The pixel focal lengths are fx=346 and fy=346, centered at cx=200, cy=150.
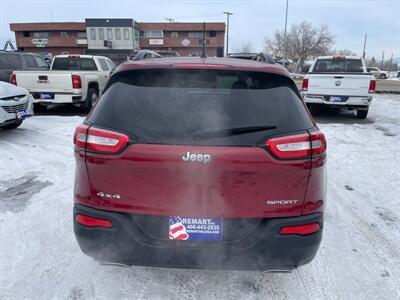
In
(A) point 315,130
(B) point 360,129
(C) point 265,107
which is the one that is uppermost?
(C) point 265,107

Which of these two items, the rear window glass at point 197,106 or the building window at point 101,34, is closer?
the rear window glass at point 197,106

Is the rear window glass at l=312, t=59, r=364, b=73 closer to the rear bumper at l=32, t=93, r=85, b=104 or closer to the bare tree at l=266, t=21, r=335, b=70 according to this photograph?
the rear bumper at l=32, t=93, r=85, b=104

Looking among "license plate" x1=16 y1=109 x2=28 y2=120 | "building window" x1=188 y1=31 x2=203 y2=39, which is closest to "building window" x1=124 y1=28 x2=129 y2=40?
"building window" x1=188 y1=31 x2=203 y2=39

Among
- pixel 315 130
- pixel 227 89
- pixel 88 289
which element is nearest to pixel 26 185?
pixel 88 289

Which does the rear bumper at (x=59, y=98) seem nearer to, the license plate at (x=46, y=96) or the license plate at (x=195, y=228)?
the license plate at (x=46, y=96)

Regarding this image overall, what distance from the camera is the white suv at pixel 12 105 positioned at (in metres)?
7.02

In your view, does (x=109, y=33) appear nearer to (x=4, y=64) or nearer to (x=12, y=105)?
(x=4, y=64)

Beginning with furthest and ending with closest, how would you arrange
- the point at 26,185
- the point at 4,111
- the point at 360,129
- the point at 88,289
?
the point at 360,129 < the point at 4,111 < the point at 26,185 < the point at 88,289

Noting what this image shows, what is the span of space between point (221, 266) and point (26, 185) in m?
3.57

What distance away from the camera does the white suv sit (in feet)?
23.0

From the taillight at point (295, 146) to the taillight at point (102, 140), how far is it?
0.90 m

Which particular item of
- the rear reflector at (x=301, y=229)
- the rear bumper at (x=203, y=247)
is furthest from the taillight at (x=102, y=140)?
the rear reflector at (x=301, y=229)

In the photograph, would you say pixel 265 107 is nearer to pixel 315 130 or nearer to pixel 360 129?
pixel 315 130

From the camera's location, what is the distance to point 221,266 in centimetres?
223
